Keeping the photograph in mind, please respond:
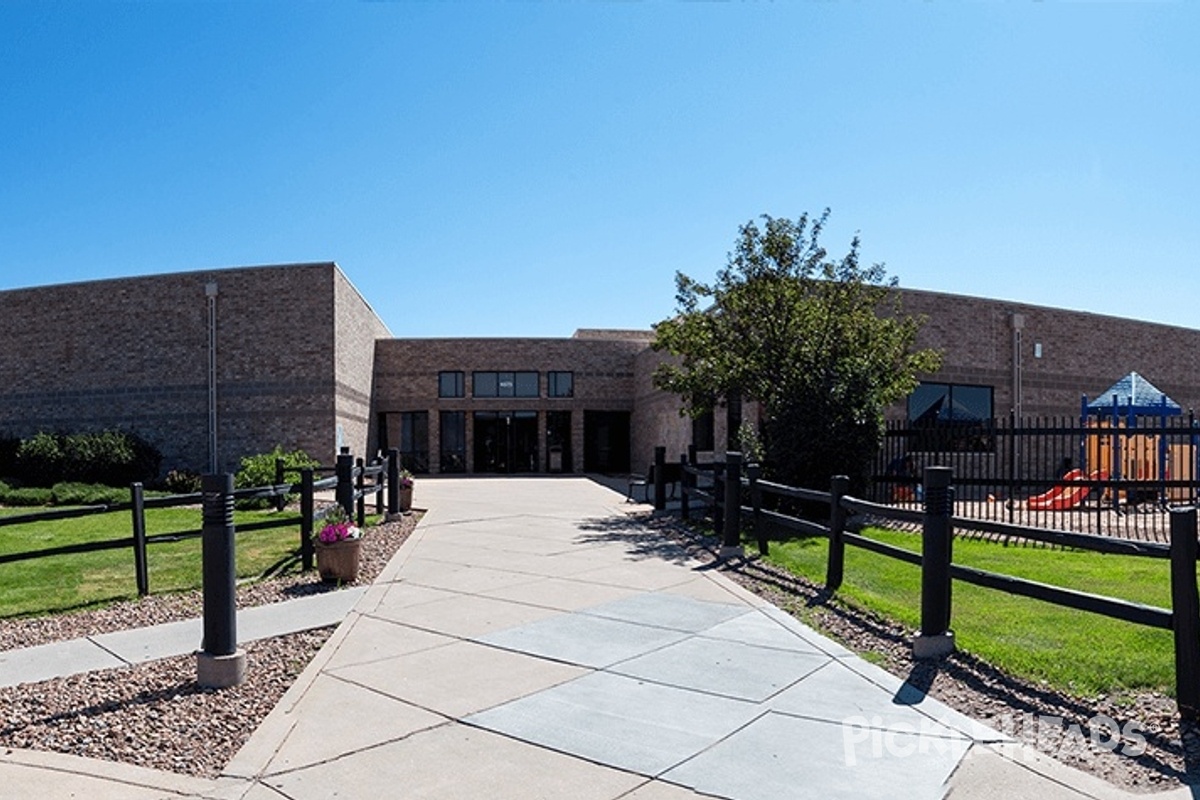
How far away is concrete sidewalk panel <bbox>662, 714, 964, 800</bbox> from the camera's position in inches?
146

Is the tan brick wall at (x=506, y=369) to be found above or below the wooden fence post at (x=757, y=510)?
above

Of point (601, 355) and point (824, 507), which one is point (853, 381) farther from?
point (601, 355)

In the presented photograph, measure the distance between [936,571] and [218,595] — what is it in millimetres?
4803

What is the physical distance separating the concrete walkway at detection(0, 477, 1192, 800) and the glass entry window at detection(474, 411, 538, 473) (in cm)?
2710

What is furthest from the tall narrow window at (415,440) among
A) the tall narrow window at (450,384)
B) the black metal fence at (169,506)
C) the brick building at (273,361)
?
the black metal fence at (169,506)

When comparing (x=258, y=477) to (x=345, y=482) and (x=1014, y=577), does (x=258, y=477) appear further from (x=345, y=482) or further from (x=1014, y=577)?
(x=1014, y=577)

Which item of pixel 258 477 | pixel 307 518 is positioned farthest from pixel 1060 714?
pixel 258 477

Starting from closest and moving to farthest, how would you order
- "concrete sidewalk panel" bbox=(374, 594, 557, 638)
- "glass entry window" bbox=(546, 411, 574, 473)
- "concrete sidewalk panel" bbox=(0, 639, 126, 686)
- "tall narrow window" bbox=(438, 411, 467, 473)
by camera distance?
"concrete sidewalk panel" bbox=(0, 639, 126, 686), "concrete sidewalk panel" bbox=(374, 594, 557, 638), "tall narrow window" bbox=(438, 411, 467, 473), "glass entry window" bbox=(546, 411, 574, 473)

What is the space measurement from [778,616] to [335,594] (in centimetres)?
427

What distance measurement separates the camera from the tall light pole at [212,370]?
25594mm

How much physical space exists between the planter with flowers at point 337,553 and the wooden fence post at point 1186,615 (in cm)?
715

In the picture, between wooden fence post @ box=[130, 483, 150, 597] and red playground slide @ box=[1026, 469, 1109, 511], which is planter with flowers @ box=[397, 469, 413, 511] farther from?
red playground slide @ box=[1026, 469, 1109, 511]

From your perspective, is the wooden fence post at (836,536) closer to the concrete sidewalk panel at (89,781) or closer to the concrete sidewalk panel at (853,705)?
the concrete sidewalk panel at (853,705)

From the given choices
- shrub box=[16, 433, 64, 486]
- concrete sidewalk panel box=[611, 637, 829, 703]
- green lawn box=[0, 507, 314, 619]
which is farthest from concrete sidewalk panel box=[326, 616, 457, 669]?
shrub box=[16, 433, 64, 486]
